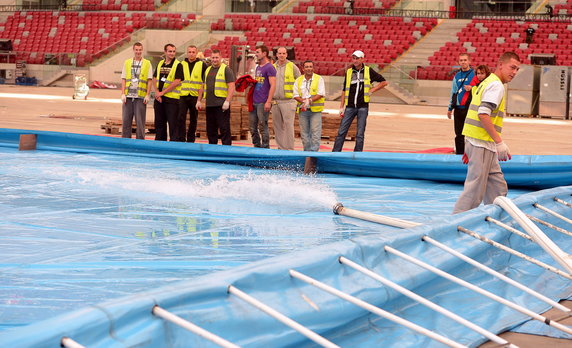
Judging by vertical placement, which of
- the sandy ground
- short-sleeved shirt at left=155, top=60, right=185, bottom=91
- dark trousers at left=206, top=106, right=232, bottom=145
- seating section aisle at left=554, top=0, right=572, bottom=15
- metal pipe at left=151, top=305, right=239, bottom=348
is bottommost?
the sandy ground

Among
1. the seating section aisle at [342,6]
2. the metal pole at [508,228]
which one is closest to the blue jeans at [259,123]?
the metal pole at [508,228]

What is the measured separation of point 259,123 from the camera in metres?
13.1

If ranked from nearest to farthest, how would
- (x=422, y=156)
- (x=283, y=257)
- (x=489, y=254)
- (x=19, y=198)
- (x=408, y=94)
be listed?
(x=283, y=257) → (x=489, y=254) → (x=19, y=198) → (x=422, y=156) → (x=408, y=94)

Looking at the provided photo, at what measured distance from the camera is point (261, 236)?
21.0 ft

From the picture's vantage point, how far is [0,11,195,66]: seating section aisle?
41406 mm

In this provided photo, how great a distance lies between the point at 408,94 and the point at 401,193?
24.1m

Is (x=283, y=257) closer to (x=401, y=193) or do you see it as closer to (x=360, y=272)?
(x=360, y=272)

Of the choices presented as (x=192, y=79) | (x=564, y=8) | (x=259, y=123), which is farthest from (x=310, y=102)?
(x=564, y=8)

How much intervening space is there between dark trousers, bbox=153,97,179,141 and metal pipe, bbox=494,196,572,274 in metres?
7.50

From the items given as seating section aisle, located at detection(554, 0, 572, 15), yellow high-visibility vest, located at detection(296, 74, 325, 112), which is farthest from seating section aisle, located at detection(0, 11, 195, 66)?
Result: yellow high-visibility vest, located at detection(296, 74, 325, 112)

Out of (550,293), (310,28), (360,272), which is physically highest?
(310,28)

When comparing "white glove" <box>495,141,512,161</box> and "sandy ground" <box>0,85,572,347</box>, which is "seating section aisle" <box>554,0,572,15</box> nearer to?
"sandy ground" <box>0,85,572,347</box>

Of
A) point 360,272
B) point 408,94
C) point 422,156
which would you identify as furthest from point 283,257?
point 408,94

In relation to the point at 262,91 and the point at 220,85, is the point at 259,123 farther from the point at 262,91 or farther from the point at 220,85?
the point at 220,85
